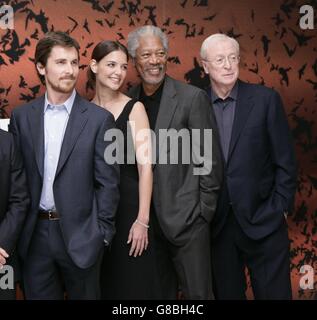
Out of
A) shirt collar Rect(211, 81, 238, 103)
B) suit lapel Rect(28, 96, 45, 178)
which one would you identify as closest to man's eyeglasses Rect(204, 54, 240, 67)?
shirt collar Rect(211, 81, 238, 103)

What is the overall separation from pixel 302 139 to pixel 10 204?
1.84m

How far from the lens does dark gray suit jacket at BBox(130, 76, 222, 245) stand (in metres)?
3.19

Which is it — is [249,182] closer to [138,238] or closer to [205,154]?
[205,154]

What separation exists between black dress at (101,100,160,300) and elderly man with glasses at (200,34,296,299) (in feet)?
1.23

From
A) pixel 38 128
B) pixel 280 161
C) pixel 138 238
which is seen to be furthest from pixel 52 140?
pixel 280 161

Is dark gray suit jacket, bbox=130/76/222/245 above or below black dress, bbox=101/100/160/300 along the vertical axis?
above

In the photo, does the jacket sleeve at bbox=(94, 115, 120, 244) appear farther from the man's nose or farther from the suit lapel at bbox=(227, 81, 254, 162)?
the suit lapel at bbox=(227, 81, 254, 162)

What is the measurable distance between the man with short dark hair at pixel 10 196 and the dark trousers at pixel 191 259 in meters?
0.76

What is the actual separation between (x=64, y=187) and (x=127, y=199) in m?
0.45

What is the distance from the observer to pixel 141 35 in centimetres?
334

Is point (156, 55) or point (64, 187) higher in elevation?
point (156, 55)

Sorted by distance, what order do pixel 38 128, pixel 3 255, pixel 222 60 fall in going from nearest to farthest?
pixel 3 255 < pixel 38 128 < pixel 222 60

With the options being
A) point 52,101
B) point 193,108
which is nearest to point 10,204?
point 52,101
